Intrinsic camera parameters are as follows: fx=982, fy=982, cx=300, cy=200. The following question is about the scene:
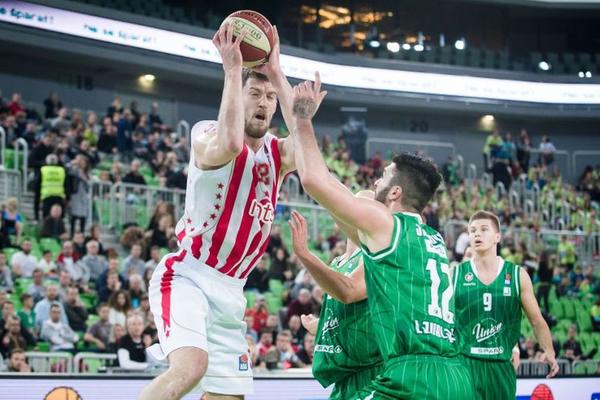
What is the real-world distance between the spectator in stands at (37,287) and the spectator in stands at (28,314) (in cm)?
30

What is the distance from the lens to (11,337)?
492 inches

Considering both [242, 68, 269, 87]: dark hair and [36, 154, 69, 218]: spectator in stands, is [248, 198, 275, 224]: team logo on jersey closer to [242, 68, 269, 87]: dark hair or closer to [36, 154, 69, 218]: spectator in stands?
[242, 68, 269, 87]: dark hair

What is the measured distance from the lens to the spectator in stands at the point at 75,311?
13492 mm

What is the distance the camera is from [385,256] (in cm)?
520

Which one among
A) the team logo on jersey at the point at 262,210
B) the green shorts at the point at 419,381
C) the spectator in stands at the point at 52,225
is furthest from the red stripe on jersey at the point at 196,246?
the spectator in stands at the point at 52,225

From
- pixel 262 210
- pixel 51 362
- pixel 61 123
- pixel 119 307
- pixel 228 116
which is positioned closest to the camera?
pixel 228 116

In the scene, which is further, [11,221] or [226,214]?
[11,221]

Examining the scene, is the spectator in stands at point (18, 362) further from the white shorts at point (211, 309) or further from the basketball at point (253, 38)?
the basketball at point (253, 38)

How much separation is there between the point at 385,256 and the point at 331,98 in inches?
1092

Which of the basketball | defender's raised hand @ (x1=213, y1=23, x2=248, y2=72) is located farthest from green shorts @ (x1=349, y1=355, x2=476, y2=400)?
the basketball

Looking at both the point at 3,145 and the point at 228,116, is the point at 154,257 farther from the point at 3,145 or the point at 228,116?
the point at 228,116

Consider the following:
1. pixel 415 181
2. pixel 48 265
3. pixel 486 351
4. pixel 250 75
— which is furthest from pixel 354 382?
pixel 48 265

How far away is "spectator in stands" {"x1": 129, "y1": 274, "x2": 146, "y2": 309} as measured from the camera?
1412 cm

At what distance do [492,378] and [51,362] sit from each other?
19.7 feet
